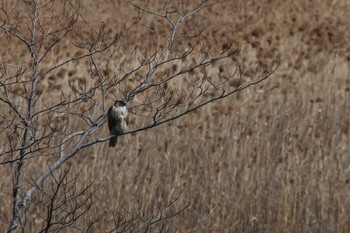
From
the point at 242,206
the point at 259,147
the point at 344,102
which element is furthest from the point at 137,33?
the point at 242,206

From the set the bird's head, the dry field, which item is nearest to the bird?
the bird's head

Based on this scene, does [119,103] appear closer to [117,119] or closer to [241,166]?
[117,119]

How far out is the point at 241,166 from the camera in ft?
21.9

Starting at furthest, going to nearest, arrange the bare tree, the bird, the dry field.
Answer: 1. the dry field
2. the bird
3. the bare tree

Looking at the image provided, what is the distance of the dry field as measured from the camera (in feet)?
20.1

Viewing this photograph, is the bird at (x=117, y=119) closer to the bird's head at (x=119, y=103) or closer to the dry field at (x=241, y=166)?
the bird's head at (x=119, y=103)

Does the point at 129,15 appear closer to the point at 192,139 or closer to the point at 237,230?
the point at 192,139

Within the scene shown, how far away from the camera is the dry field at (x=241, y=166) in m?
6.11

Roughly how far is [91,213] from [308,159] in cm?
168

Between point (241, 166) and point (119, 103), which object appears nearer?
point (119, 103)

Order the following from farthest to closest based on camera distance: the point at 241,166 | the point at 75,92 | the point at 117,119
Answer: the point at 241,166 → the point at 117,119 → the point at 75,92

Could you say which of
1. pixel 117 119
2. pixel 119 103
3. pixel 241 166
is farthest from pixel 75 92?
pixel 241 166

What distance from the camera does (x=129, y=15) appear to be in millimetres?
13734

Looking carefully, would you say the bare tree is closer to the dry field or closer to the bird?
the bird
